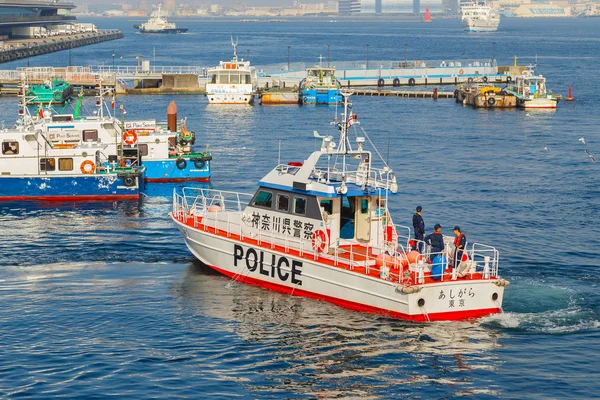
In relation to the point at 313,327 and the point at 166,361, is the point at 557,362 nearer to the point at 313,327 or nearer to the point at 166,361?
the point at 313,327

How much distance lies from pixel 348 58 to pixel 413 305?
461ft

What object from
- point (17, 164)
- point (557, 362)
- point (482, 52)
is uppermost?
point (482, 52)

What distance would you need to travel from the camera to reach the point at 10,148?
158 ft

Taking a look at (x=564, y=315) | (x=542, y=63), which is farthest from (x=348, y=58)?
(x=564, y=315)

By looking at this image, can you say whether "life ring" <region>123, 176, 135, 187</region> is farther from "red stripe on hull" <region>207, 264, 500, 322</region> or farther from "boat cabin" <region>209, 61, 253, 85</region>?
"boat cabin" <region>209, 61, 253, 85</region>

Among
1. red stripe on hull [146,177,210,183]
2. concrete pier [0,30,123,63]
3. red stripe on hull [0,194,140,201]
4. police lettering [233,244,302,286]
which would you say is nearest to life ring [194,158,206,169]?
red stripe on hull [146,177,210,183]

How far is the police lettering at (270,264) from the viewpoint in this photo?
32281 millimetres

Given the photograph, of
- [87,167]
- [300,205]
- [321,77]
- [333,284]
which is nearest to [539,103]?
[321,77]

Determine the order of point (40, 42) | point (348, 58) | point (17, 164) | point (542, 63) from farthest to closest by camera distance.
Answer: point (40, 42) → point (348, 58) → point (542, 63) → point (17, 164)

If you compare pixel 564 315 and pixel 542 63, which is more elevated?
pixel 542 63

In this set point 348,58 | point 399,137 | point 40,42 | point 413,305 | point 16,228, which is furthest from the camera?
point 40,42

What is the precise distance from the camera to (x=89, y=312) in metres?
31.1

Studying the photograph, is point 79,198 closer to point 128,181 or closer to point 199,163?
point 128,181

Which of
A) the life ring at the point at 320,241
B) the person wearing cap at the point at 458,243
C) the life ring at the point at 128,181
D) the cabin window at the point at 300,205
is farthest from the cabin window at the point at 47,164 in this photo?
the person wearing cap at the point at 458,243
